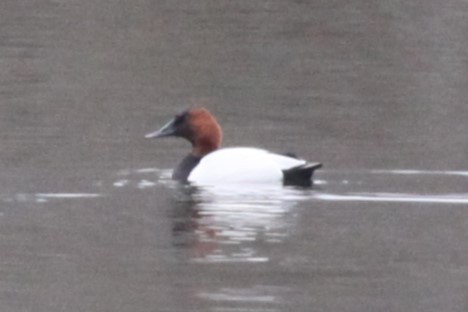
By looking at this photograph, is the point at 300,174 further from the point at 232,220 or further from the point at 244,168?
the point at 232,220

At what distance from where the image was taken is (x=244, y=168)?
1389 cm

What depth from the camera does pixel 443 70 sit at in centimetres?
2258

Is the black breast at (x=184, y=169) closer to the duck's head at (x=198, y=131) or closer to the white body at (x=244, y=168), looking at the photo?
the white body at (x=244, y=168)

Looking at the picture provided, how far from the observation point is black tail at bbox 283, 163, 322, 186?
539 inches

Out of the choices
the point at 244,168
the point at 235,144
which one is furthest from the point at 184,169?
the point at 235,144

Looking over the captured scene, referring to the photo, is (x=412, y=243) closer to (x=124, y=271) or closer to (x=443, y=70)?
(x=124, y=271)

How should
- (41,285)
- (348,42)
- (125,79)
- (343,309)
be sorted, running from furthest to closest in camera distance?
1. (348,42)
2. (125,79)
3. (41,285)
4. (343,309)

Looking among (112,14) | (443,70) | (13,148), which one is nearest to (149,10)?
(112,14)

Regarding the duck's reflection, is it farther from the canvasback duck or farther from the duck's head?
the duck's head

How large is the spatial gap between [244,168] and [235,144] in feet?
11.8

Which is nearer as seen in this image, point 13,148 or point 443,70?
point 13,148

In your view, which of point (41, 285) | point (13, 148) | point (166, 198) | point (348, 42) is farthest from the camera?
point (348, 42)

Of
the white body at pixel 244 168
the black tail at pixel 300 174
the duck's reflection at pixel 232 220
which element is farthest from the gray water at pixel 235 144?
the white body at pixel 244 168

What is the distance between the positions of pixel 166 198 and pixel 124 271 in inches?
121
